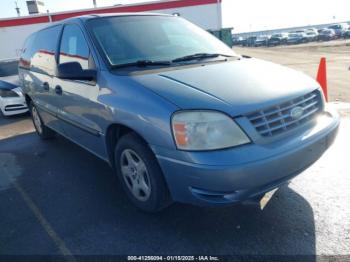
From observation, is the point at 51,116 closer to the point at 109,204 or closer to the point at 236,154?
the point at 109,204

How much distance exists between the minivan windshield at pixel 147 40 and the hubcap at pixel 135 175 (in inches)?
35.6

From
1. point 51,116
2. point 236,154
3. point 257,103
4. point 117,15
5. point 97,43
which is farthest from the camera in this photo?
point 51,116

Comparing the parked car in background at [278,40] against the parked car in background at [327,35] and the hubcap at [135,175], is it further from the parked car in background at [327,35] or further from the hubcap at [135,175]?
the hubcap at [135,175]

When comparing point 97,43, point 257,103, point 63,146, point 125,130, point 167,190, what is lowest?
point 63,146

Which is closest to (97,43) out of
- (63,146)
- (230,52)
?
(230,52)

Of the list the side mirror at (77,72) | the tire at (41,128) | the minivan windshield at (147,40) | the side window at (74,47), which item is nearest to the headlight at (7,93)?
the tire at (41,128)

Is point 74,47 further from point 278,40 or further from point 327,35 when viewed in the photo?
point 278,40

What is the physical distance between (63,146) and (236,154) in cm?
383

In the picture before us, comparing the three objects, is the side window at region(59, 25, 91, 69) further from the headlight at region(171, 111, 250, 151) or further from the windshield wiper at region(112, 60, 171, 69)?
the headlight at region(171, 111, 250, 151)

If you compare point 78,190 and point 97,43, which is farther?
point 78,190

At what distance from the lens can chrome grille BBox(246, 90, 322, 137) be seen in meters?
2.34

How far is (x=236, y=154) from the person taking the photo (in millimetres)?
2221

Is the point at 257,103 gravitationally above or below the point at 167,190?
above

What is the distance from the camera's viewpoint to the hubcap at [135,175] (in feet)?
9.30
